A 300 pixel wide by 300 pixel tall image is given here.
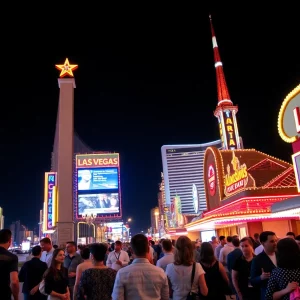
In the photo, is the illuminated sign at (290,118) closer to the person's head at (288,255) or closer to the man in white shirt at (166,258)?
the man in white shirt at (166,258)

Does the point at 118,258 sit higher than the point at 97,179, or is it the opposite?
the point at 97,179

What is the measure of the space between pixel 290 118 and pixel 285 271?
51.1 ft

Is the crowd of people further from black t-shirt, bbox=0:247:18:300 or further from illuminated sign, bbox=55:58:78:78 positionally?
illuminated sign, bbox=55:58:78:78

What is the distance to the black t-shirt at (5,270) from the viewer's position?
16.4ft

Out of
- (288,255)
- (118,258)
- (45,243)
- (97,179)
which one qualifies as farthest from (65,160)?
(288,255)

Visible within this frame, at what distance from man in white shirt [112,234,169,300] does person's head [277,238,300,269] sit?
1.19 metres

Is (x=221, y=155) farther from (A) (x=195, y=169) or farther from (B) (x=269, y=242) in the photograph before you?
(A) (x=195, y=169)

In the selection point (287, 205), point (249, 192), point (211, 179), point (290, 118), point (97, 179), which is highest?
point (97, 179)

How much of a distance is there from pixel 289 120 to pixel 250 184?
10.9m

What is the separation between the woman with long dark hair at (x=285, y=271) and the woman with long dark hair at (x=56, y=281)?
318 cm

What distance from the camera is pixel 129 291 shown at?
3.54 m

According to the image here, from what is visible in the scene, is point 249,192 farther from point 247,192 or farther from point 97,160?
point 97,160

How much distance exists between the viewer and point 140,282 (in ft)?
11.6

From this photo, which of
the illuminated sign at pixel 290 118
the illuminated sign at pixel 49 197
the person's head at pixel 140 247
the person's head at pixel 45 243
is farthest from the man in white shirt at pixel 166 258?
the illuminated sign at pixel 49 197
